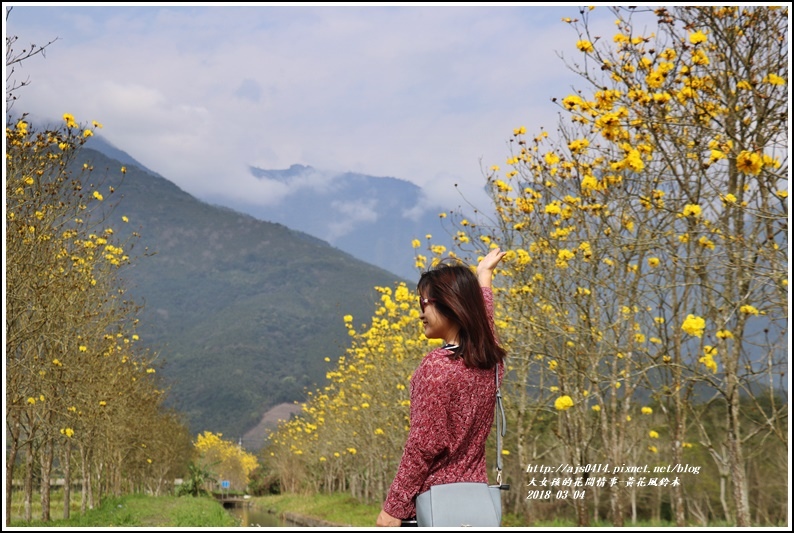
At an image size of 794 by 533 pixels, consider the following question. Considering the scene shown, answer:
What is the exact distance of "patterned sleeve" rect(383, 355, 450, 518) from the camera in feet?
9.47

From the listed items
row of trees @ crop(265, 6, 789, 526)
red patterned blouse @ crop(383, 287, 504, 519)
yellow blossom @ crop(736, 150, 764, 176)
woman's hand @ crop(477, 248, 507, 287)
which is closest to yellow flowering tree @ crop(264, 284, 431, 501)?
row of trees @ crop(265, 6, 789, 526)

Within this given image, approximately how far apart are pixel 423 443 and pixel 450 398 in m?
0.19

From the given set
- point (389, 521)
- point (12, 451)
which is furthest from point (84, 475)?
point (389, 521)

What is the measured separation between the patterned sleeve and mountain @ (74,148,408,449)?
67794mm

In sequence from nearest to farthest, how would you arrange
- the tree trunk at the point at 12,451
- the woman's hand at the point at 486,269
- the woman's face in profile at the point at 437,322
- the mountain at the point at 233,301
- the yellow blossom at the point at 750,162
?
1. the woman's face in profile at the point at 437,322
2. the woman's hand at the point at 486,269
3. the yellow blossom at the point at 750,162
4. the tree trunk at the point at 12,451
5. the mountain at the point at 233,301

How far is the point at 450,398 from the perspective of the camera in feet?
9.61

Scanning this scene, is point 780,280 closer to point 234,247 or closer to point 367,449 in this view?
point 367,449

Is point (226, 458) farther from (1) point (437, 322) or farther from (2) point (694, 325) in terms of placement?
(1) point (437, 322)

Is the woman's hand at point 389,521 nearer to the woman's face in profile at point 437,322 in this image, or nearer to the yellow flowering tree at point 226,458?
the woman's face in profile at point 437,322

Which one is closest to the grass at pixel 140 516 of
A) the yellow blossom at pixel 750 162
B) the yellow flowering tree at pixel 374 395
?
the yellow flowering tree at pixel 374 395

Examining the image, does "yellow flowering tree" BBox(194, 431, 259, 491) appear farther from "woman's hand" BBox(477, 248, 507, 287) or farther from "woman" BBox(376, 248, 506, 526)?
"woman" BBox(376, 248, 506, 526)

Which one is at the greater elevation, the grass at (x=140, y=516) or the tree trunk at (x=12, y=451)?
the tree trunk at (x=12, y=451)

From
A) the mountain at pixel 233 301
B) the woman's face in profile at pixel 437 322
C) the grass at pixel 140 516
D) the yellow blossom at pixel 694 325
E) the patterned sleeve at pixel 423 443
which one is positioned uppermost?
the mountain at pixel 233 301

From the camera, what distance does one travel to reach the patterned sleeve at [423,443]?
9.47 feet
